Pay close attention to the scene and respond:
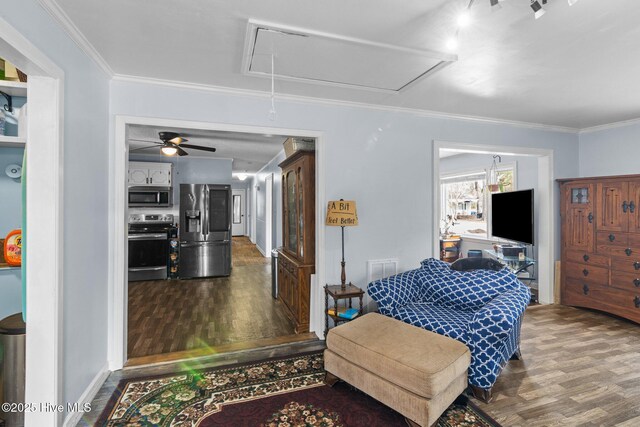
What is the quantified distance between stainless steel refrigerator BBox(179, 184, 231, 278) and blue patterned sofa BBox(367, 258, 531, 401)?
4.11m

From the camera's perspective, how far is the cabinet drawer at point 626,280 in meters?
3.58

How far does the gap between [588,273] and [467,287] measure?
8.01 ft

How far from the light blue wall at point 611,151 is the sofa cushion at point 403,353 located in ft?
13.0

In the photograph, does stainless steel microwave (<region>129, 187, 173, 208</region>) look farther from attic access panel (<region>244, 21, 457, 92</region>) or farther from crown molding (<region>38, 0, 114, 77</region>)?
attic access panel (<region>244, 21, 457, 92</region>)

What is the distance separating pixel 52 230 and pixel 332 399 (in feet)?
6.67

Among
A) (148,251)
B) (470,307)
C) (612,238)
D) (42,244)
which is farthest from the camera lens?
(148,251)

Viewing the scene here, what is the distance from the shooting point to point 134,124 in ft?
8.91

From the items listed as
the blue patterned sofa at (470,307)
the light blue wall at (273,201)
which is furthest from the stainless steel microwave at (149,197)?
the blue patterned sofa at (470,307)

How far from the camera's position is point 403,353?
6.55 feet

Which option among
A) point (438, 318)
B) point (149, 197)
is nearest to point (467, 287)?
point (438, 318)

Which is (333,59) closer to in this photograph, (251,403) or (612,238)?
(251,403)

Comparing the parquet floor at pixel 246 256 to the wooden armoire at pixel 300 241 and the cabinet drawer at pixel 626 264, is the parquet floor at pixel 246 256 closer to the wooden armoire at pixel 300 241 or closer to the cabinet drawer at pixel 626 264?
the wooden armoire at pixel 300 241

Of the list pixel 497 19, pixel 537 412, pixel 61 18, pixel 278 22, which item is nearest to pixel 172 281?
pixel 61 18

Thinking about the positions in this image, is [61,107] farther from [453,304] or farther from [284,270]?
[453,304]
